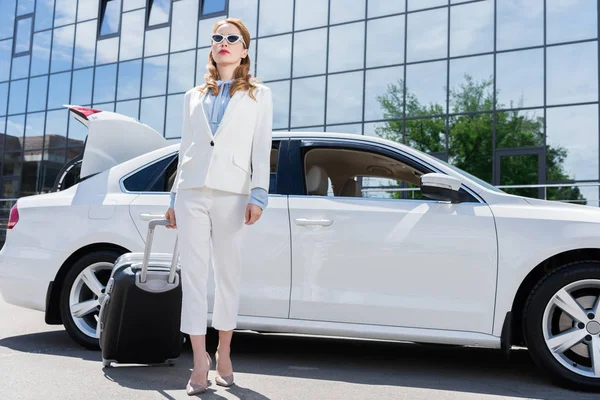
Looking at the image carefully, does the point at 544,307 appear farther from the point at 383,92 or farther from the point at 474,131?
the point at 383,92

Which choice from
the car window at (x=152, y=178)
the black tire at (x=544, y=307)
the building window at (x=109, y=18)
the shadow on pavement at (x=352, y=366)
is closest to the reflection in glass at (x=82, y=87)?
the building window at (x=109, y=18)

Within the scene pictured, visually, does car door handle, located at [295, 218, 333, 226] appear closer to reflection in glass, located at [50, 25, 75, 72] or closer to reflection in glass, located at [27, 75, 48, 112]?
reflection in glass, located at [50, 25, 75, 72]

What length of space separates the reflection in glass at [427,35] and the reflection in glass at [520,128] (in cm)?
252

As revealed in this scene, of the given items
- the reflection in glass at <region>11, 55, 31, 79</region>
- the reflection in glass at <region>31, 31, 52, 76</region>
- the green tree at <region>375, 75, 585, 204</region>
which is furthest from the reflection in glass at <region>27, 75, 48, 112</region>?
the green tree at <region>375, 75, 585, 204</region>

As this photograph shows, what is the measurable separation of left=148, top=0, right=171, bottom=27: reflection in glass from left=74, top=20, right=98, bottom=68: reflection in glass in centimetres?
271

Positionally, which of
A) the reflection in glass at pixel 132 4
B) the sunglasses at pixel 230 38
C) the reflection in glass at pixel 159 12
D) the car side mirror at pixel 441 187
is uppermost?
the reflection in glass at pixel 132 4

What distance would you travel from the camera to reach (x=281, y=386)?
380 cm

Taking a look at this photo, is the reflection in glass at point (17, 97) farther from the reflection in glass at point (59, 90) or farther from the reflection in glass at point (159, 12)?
the reflection in glass at point (159, 12)

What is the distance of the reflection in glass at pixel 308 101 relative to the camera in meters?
19.8

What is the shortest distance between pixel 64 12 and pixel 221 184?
25.2 metres

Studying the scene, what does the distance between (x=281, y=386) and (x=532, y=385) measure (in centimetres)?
154

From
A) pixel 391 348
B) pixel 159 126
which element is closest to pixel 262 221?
pixel 391 348

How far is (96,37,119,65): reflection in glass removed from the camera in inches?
958

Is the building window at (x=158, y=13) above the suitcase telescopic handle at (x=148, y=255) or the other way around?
above
